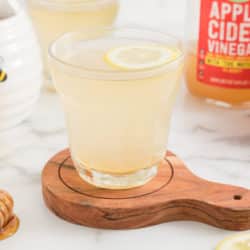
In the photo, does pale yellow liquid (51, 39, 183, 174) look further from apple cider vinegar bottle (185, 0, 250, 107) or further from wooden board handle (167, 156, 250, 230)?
apple cider vinegar bottle (185, 0, 250, 107)

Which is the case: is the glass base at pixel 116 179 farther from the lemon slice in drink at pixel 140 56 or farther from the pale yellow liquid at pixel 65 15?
the pale yellow liquid at pixel 65 15

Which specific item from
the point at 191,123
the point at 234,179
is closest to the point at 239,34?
the point at 191,123

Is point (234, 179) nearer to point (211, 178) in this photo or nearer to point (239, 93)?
point (211, 178)

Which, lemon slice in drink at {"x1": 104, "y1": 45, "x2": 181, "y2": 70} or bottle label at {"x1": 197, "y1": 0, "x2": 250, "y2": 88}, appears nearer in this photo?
lemon slice in drink at {"x1": 104, "y1": 45, "x2": 181, "y2": 70}

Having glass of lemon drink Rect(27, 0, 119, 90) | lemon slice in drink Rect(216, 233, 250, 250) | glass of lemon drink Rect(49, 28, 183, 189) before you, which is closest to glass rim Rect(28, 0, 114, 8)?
glass of lemon drink Rect(27, 0, 119, 90)

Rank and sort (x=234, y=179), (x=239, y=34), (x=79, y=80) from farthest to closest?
(x=239, y=34), (x=234, y=179), (x=79, y=80)

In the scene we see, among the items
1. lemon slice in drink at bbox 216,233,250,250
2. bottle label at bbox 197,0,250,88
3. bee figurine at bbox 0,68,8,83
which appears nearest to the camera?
lemon slice in drink at bbox 216,233,250,250

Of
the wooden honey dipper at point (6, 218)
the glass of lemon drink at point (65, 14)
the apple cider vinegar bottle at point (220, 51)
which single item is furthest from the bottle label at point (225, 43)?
the wooden honey dipper at point (6, 218)
